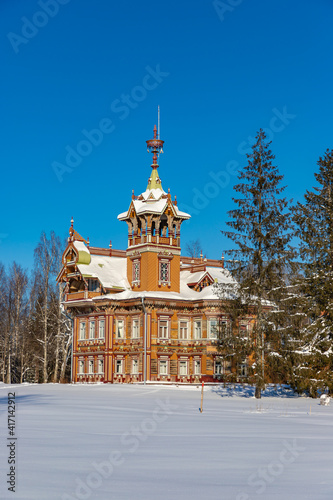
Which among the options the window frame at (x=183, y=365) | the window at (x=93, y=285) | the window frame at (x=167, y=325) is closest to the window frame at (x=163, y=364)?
the window frame at (x=183, y=365)

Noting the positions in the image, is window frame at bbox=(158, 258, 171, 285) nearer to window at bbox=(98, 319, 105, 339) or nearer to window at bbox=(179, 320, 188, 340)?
window at bbox=(179, 320, 188, 340)

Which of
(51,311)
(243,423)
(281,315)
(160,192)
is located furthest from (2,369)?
(243,423)

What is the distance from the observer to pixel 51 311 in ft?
209

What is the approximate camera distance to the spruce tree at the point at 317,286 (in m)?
37.2

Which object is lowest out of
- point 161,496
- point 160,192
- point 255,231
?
point 161,496

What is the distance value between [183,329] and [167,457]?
4090 cm

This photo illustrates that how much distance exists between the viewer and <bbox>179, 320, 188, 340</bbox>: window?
53719 millimetres

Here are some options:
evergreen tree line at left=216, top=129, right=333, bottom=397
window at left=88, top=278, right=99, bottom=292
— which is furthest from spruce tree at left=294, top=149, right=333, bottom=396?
window at left=88, top=278, right=99, bottom=292

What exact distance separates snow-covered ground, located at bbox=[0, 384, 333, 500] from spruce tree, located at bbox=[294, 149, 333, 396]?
45.0ft

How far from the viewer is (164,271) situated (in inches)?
2136

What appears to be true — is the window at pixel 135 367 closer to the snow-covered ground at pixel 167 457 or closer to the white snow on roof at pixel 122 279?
the white snow on roof at pixel 122 279

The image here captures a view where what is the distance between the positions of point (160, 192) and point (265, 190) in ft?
55.5

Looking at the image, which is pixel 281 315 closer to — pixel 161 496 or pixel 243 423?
pixel 243 423

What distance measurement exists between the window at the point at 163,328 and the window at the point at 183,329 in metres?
1.25
